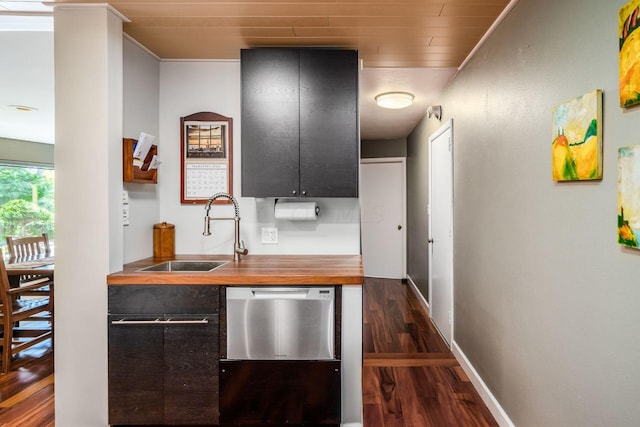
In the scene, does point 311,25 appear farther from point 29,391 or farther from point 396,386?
point 29,391

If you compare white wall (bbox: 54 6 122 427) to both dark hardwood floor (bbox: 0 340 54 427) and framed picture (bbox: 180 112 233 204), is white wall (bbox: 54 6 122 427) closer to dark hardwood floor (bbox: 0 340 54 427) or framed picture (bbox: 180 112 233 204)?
dark hardwood floor (bbox: 0 340 54 427)

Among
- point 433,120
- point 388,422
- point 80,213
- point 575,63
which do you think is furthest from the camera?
point 433,120

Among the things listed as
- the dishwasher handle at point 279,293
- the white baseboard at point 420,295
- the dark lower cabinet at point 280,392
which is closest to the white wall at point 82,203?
the dark lower cabinet at point 280,392

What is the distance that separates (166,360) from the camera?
6.06ft

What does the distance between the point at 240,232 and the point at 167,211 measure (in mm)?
522

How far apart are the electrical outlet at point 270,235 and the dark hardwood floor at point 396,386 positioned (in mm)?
1184

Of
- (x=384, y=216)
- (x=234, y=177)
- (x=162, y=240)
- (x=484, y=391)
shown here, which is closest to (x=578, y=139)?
(x=484, y=391)

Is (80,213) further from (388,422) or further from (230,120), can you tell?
(388,422)

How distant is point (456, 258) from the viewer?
9.84 feet

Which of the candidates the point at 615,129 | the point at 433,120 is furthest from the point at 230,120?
the point at 433,120

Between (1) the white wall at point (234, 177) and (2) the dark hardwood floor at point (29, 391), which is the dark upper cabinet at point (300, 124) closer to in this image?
(1) the white wall at point (234, 177)

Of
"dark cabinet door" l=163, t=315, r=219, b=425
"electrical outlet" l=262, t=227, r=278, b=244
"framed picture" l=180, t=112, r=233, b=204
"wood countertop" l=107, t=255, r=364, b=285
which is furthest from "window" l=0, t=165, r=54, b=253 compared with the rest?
"dark cabinet door" l=163, t=315, r=219, b=425

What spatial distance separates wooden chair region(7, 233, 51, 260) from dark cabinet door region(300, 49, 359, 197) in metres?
3.71

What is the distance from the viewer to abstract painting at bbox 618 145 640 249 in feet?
3.50
